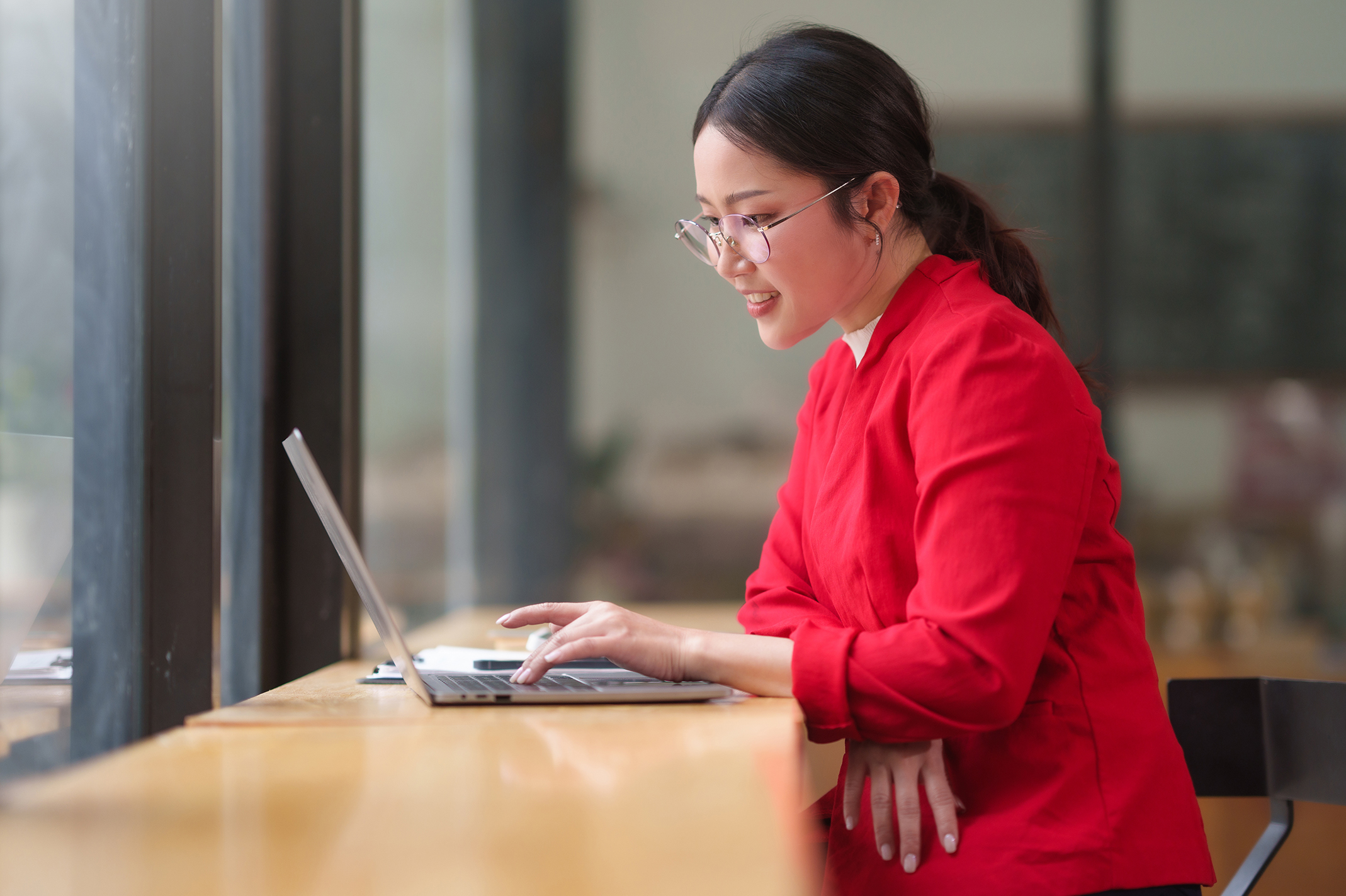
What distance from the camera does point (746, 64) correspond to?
3.80ft

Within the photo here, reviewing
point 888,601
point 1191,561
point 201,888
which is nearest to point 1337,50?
point 1191,561

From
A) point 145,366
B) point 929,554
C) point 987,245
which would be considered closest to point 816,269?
point 987,245

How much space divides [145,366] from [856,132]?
0.83 m

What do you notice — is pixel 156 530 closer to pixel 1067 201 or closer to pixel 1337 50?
pixel 1067 201

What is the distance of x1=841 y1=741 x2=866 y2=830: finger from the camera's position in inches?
39.0

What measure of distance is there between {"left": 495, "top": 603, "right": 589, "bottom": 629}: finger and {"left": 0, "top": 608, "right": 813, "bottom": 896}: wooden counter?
0.15 m

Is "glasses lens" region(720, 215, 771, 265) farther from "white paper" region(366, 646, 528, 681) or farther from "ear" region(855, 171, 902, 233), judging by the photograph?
"white paper" region(366, 646, 528, 681)

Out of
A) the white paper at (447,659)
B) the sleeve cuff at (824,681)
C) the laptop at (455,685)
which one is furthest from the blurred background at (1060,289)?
the sleeve cuff at (824,681)

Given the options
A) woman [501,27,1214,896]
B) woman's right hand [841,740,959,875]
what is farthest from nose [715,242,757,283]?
woman's right hand [841,740,959,875]

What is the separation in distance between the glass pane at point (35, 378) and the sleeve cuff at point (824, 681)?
0.73 m

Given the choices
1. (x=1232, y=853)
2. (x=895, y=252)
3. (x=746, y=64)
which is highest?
(x=746, y=64)

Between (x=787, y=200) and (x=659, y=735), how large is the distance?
1.92 feet

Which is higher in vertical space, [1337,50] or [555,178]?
[1337,50]

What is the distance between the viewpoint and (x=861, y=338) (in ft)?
3.92
